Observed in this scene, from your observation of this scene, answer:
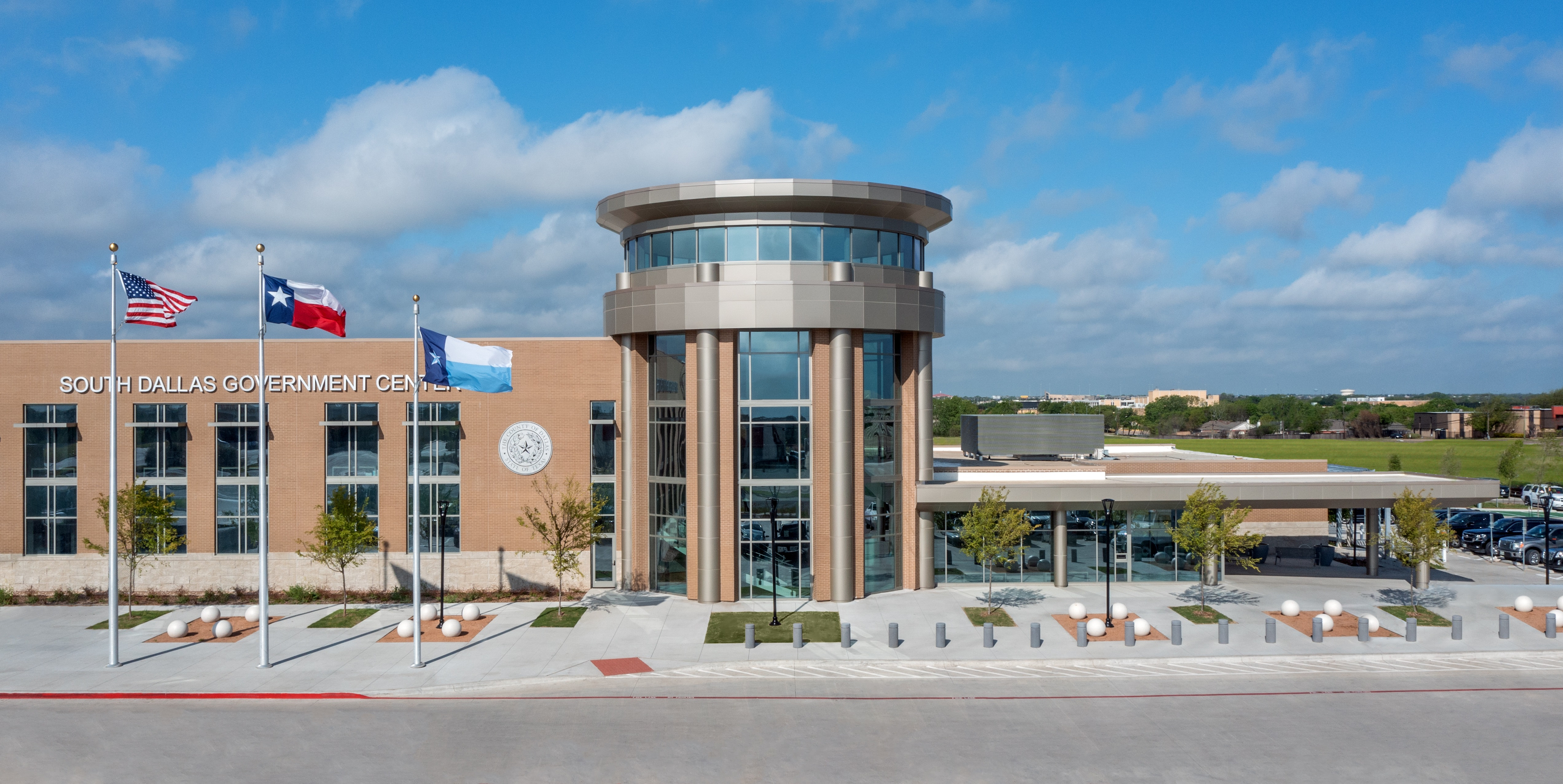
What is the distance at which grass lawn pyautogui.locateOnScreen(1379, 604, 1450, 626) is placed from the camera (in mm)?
31109

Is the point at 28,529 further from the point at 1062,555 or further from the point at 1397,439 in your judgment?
the point at 1397,439

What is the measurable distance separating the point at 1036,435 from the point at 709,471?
16495 millimetres

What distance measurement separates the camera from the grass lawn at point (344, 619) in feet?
103

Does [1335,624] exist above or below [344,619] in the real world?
below

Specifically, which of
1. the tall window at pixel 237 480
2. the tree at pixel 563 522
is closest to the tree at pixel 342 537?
the tall window at pixel 237 480

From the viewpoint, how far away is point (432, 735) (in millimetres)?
21109

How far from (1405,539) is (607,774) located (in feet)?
102

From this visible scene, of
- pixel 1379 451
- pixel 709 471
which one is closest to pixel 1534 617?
pixel 709 471

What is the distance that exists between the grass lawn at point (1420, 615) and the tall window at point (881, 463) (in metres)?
16.8

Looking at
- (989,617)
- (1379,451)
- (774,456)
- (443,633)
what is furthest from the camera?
(1379,451)

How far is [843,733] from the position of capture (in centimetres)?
2130

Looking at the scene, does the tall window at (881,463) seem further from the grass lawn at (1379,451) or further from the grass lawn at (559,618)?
the grass lawn at (1379,451)

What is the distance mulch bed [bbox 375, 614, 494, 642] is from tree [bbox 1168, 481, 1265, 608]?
23.9 meters

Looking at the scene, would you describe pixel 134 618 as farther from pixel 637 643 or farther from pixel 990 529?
pixel 990 529
